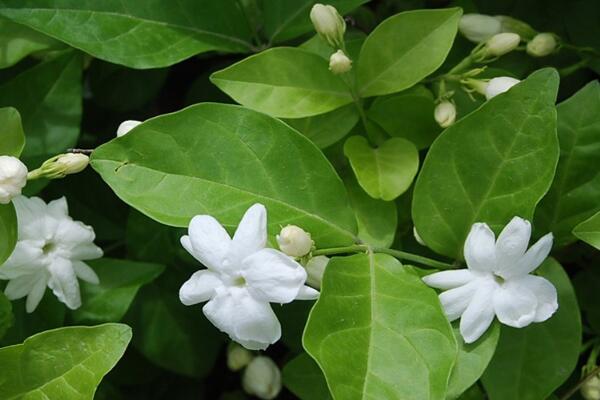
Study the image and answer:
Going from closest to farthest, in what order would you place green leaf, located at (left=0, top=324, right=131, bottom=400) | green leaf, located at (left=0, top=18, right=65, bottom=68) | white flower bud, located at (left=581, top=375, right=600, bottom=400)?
green leaf, located at (left=0, top=324, right=131, bottom=400)
white flower bud, located at (left=581, top=375, right=600, bottom=400)
green leaf, located at (left=0, top=18, right=65, bottom=68)

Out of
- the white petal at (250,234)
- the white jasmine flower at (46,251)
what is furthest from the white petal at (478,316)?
the white jasmine flower at (46,251)

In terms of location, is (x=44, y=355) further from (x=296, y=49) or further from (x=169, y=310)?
(x=296, y=49)

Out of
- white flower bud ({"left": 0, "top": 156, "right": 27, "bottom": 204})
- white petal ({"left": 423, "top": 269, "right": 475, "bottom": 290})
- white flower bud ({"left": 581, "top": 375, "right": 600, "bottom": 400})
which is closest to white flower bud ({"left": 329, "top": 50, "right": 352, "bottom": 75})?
white petal ({"left": 423, "top": 269, "right": 475, "bottom": 290})

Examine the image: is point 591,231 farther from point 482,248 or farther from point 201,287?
point 201,287

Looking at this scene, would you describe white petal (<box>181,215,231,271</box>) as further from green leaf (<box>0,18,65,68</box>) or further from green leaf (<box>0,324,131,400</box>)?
green leaf (<box>0,18,65,68</box>)

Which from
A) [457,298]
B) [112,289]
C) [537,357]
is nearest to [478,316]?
[457,298]
